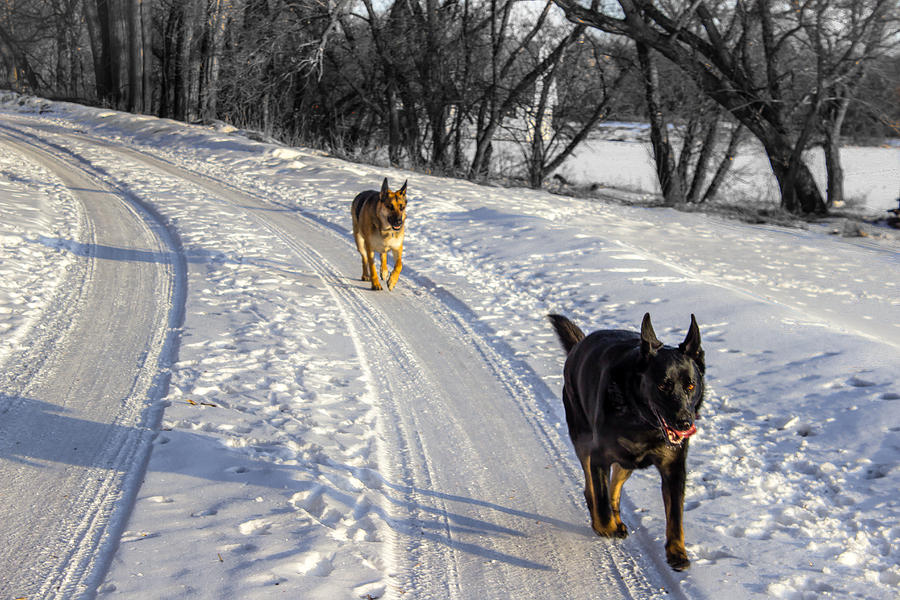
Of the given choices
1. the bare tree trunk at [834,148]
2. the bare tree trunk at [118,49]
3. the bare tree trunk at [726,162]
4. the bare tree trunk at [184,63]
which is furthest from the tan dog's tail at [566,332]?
the bare tree trunk at [118,49]

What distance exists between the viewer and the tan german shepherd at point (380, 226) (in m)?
9.09

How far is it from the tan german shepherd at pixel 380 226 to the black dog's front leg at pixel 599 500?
5.50 m

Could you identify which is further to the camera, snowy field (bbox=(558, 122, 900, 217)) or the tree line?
snowy field (bbox=(558, 122, 900, 217))

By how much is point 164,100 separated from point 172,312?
1092 inches

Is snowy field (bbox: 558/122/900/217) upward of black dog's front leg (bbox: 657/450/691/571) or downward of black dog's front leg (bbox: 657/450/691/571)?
upward

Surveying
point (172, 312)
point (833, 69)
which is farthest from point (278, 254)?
point (833, 69)

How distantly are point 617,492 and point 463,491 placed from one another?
3.19 ft

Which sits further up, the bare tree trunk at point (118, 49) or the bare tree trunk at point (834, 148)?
the bare tree trunk at point (118, 49)

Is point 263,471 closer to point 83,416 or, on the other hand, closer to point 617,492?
point 83,416

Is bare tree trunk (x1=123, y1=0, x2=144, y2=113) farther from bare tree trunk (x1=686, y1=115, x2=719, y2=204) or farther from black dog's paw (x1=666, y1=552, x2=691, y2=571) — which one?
black dog's paw (x1=666, y1=552, x2=691, y2=571)

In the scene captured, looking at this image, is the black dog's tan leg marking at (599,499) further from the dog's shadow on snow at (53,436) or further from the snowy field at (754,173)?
the snowy field at (754,173)

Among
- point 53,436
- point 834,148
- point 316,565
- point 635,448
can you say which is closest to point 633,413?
point 635,448

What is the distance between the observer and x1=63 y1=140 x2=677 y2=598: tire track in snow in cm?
384

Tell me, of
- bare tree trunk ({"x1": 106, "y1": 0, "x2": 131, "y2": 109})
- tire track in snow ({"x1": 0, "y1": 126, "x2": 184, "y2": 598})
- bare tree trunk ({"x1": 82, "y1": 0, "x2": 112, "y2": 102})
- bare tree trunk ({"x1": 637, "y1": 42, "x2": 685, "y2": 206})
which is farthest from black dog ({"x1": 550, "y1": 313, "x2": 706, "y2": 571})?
bare tree trunk ({"x1": 82, "y1": 0, "x2": 112, "y2": 102})
